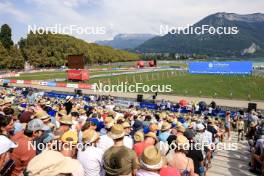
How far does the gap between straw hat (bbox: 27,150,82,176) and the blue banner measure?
41120 mm

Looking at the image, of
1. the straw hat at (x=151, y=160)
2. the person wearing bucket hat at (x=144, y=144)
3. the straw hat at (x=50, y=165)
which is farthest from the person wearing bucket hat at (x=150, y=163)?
the person wearing bucket hat at (x=144, y=144)

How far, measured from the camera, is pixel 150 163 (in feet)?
12.8

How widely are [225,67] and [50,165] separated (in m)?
45.5

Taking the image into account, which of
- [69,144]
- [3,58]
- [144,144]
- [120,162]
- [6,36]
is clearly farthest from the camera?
[6,36]

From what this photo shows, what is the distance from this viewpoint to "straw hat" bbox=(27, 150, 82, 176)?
2977mm

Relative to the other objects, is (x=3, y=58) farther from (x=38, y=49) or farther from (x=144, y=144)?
(x=144, y=144)

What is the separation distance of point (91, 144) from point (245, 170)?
23.3 feet

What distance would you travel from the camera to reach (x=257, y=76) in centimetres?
6041

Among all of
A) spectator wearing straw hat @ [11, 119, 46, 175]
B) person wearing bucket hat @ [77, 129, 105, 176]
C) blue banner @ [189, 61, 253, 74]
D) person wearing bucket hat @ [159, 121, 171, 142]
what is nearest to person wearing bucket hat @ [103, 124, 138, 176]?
person wearing bucket hat @ [77, 129, 105, 176]

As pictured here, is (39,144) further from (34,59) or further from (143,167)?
(34,59)

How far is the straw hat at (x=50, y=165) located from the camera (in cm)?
298

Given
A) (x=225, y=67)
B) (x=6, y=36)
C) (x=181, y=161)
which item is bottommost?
(x=181, y=161)

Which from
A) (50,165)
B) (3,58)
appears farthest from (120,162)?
(3,58)

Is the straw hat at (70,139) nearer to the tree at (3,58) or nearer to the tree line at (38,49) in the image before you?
the tree at (3,58)
